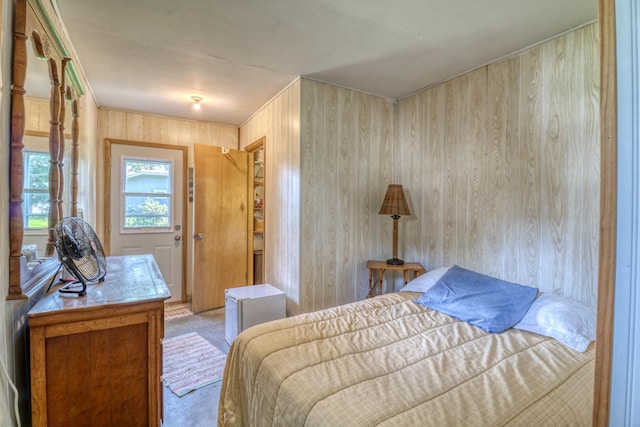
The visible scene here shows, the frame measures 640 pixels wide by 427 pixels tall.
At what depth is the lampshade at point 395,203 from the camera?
284 centimetres

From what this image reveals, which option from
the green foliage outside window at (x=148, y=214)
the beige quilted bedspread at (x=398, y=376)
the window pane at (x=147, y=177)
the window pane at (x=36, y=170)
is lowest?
the beige quilted bedspread at (x=398, y=376)

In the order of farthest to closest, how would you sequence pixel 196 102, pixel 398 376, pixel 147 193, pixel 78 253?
pixel 147 193 → pixel 196 102 → pixel 78 253 → pixel 398 376

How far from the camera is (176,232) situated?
4.04 m

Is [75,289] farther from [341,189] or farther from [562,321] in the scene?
[562,321]

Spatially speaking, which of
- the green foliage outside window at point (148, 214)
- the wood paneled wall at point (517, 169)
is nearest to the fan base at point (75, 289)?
the green foliage outside window at point (148, 214)

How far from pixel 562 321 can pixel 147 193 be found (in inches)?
171

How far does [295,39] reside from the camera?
2.11 metres

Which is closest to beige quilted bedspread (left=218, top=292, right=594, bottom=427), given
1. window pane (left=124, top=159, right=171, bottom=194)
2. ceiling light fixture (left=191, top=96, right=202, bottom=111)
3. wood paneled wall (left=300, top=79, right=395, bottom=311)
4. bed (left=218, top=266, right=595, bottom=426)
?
bed (left=218, top=266, right=595, bottom=426)

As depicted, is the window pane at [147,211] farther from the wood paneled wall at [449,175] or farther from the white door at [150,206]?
the wood paneled wall at [449,175]

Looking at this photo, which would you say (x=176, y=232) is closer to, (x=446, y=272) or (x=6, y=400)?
(x=6, y=400)

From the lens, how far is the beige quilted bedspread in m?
1.06

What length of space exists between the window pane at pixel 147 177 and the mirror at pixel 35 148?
81.4 inches

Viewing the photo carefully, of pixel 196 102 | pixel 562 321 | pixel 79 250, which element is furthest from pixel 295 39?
pixel 562 321

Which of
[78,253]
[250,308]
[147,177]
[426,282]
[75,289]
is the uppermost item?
[147,177]
